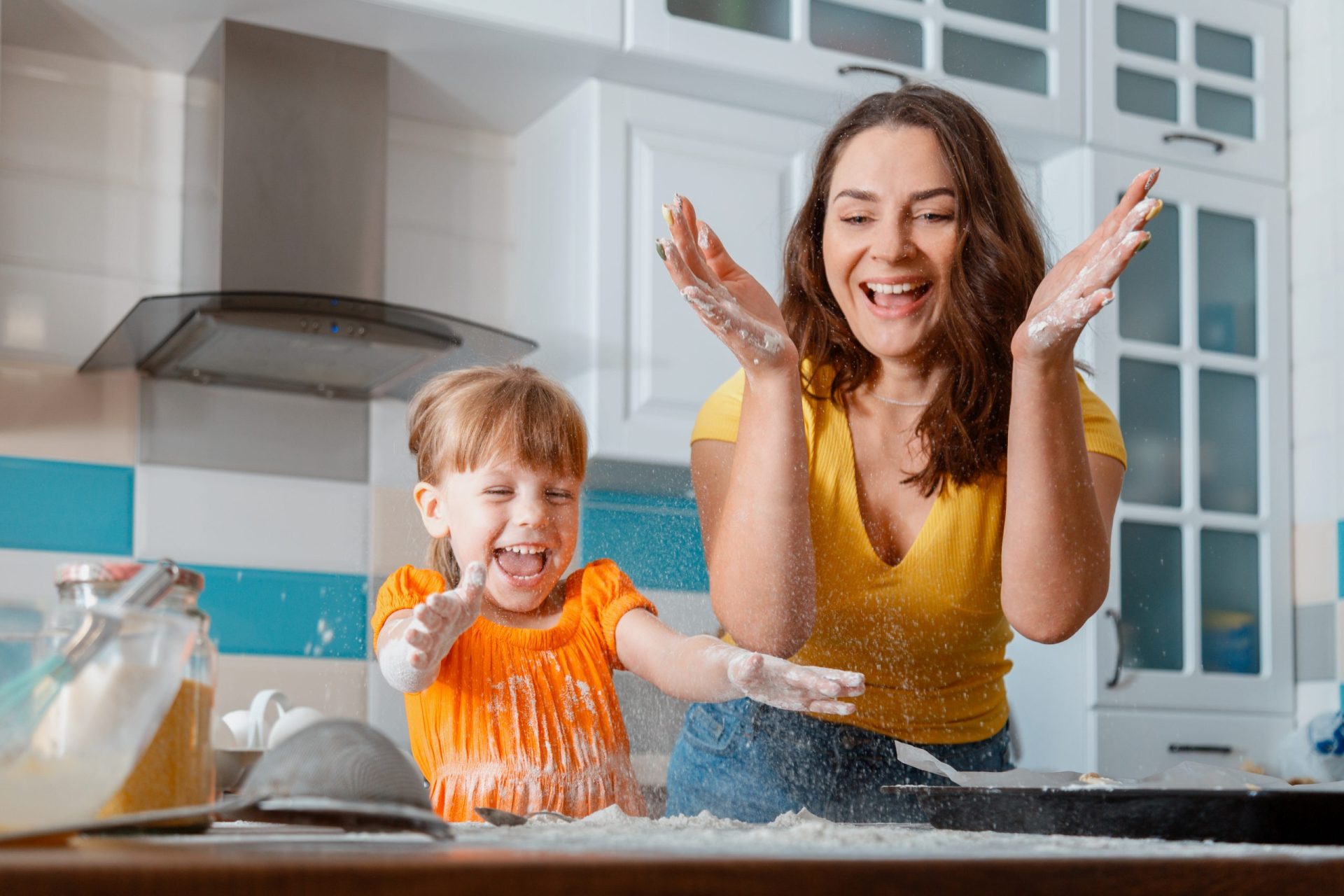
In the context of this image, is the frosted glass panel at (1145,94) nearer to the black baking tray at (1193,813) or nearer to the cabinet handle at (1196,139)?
the cabinet handle at (1196,139)

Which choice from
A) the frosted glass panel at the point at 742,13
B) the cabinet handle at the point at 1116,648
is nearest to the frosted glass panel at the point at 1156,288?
the cabinet handle at the point at 1116,648

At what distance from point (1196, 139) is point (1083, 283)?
171 cm

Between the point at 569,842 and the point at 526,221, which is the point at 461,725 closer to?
the point at 569,842

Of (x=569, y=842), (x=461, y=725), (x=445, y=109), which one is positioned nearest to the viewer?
(x=569, y=842)

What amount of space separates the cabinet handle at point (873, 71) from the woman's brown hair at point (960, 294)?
769 millimetres

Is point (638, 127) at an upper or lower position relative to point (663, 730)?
upper

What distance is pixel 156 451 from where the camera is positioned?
2129 mm

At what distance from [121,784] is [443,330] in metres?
1.46

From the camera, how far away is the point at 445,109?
236 centimetres

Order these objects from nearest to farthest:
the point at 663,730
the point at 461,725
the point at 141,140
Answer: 1. the point at 461,725
2. the point at 663,730
3. the point at 141,140

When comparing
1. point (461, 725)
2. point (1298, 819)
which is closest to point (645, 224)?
point (461, 725)

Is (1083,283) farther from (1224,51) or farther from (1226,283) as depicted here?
(1224,51)

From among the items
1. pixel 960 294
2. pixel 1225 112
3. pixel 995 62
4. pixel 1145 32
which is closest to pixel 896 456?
pixel 960 294

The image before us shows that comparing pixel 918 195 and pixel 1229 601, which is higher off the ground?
pixel 918 195
